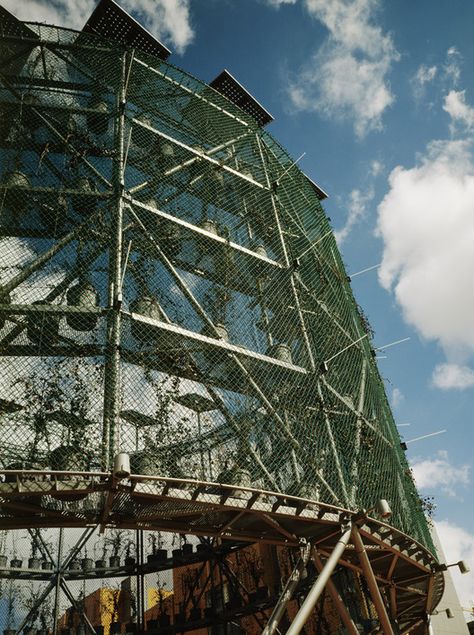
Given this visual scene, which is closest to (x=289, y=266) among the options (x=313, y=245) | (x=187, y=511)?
(x=313, y=245)

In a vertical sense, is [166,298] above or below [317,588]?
above

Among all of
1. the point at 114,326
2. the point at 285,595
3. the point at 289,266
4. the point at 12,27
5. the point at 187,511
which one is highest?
the point at 12,27

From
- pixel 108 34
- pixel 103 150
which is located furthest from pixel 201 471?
pixel 108 34

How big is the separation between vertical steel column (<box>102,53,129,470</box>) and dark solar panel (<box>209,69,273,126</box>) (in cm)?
660

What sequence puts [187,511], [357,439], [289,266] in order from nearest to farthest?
[187,511], [357,439], [289,266]

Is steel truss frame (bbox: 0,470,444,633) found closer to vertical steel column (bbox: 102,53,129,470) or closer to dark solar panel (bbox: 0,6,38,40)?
vertical steel column (bbox: 102,53,129,470)

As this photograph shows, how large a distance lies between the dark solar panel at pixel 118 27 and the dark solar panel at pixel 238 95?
2.01 metres

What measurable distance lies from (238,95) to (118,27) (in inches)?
152

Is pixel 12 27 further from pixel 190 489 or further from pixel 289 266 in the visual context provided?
pixel 190 489

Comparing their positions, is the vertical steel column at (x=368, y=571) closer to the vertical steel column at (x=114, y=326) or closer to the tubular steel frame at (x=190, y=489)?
the tubular steel frame at (x=190, y=489)

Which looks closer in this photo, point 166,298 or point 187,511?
point 187,511

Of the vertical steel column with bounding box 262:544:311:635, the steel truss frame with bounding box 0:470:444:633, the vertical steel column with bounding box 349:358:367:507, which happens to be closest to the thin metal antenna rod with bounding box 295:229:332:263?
the vertical steel column with bounding box 349:358:367:507

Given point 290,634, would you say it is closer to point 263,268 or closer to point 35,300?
point 35,300

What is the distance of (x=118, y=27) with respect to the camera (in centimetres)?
1255
